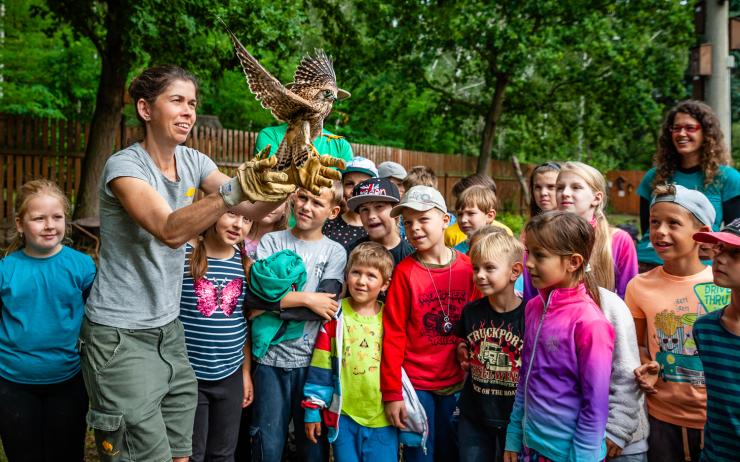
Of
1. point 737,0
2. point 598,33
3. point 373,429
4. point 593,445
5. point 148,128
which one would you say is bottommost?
point 373,429

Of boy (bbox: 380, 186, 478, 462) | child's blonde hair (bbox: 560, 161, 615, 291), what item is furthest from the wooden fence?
child's blonde hair (bbox: 560, 161, 615, 291)

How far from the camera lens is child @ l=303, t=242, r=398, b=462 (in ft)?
10.2

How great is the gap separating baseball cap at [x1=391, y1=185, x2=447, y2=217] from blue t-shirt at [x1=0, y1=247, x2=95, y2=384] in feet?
5.99

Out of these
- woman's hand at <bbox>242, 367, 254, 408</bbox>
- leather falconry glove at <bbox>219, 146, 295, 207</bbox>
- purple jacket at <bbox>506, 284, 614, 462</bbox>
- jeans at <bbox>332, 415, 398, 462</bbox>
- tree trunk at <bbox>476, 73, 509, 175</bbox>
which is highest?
tree trunk at <bbox>476, 73, 509, 175</bbox>

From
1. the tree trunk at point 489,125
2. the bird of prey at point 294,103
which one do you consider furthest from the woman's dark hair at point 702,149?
the tree trunk at point 489,125

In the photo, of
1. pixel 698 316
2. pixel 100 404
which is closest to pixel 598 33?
pixel 698 316

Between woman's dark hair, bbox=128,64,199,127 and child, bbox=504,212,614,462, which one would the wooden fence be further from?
child, bbox=504,212,614,462

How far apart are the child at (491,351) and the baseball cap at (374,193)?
2.64 feet

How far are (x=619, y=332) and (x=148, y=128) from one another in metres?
2.35

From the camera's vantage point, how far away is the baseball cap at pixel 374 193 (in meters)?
3.60

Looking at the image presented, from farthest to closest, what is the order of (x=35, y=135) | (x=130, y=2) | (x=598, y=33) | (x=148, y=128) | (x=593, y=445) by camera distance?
1. (x=598, y=33)
2. (x=35, y=135)
3. (x=130, y=2)
4. (x=148, y=128)
5. (x=593, y=445)

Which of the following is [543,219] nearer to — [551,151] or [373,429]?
[373,429]

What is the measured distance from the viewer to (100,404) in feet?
7.91

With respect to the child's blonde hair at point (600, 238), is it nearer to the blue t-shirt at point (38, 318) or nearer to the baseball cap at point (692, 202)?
the baseball cap at point (692, 202)
